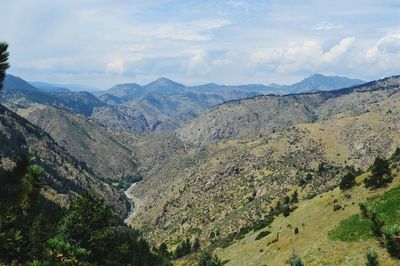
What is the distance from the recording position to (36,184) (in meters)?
16.3

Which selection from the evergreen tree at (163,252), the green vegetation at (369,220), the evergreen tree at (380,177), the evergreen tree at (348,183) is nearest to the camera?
the green vegetation at (369,220)

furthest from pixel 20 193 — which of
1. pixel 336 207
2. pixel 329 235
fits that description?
pixel 336 207

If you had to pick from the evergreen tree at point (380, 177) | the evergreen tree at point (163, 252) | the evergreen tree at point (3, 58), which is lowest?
the evergreen tree at point (163, 252)

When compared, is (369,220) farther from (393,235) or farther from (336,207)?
(393,235)

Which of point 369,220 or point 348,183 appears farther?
point 348,183

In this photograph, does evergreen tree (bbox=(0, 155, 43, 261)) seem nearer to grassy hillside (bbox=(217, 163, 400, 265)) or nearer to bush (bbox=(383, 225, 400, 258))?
bush (bbox=(383, 225, 400, 258))


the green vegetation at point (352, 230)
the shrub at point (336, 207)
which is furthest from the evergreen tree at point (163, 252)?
the green vegetation at point (352, 230)

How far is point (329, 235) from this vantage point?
61.1m

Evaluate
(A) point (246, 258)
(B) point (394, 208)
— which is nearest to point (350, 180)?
(A) point (246, 258)

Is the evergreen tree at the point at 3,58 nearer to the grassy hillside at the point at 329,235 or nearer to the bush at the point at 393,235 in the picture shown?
the bush at the point at 393,235

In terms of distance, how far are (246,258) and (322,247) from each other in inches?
1066

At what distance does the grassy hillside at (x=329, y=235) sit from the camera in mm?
52656

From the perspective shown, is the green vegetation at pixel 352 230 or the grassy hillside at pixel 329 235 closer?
the grassy hillside at pixel 329 235

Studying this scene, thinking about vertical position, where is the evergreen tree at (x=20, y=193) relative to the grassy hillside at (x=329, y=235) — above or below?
above
